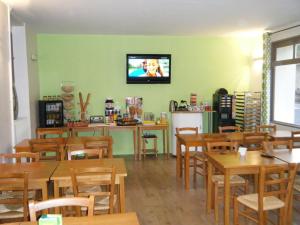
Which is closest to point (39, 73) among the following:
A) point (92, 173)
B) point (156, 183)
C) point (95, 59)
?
point (95, 59)

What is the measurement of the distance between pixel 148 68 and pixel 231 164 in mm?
4174

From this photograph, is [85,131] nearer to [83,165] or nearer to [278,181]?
[83,165]

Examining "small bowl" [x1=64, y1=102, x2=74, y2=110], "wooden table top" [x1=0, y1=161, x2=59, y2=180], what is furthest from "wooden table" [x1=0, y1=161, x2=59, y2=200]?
"small bowl" [x1=64, y1=102, x2=74, y2=110]

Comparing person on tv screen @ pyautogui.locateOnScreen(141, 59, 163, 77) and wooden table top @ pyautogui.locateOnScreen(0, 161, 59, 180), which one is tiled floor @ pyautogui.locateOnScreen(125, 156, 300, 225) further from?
person on tv screen @ pyautogui.locateOnScreen(141, 59, 163, 77)

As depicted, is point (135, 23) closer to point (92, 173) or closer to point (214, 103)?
point (214, 103)

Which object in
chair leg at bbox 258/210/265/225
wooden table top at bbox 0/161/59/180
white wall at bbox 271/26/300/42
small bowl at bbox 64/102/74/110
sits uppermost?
white wall at bbox 271/26/300/42

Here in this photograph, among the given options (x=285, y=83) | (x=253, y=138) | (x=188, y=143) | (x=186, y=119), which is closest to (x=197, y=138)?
(x=188, y=143)

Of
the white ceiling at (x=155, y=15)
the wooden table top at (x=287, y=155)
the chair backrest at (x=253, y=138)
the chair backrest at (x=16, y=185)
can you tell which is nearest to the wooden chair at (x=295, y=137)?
the chair backrest at (x=253, y=138)

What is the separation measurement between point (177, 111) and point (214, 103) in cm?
101

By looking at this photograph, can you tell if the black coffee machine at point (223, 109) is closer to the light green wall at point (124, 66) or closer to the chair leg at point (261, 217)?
the light green wall at point (124, 66)

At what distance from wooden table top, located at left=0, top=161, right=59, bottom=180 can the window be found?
16.1 feet

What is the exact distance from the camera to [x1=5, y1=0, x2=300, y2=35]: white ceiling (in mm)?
4473

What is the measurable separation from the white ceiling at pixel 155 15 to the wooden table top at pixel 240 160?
2174 mm

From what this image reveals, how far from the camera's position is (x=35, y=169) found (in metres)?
3.21
